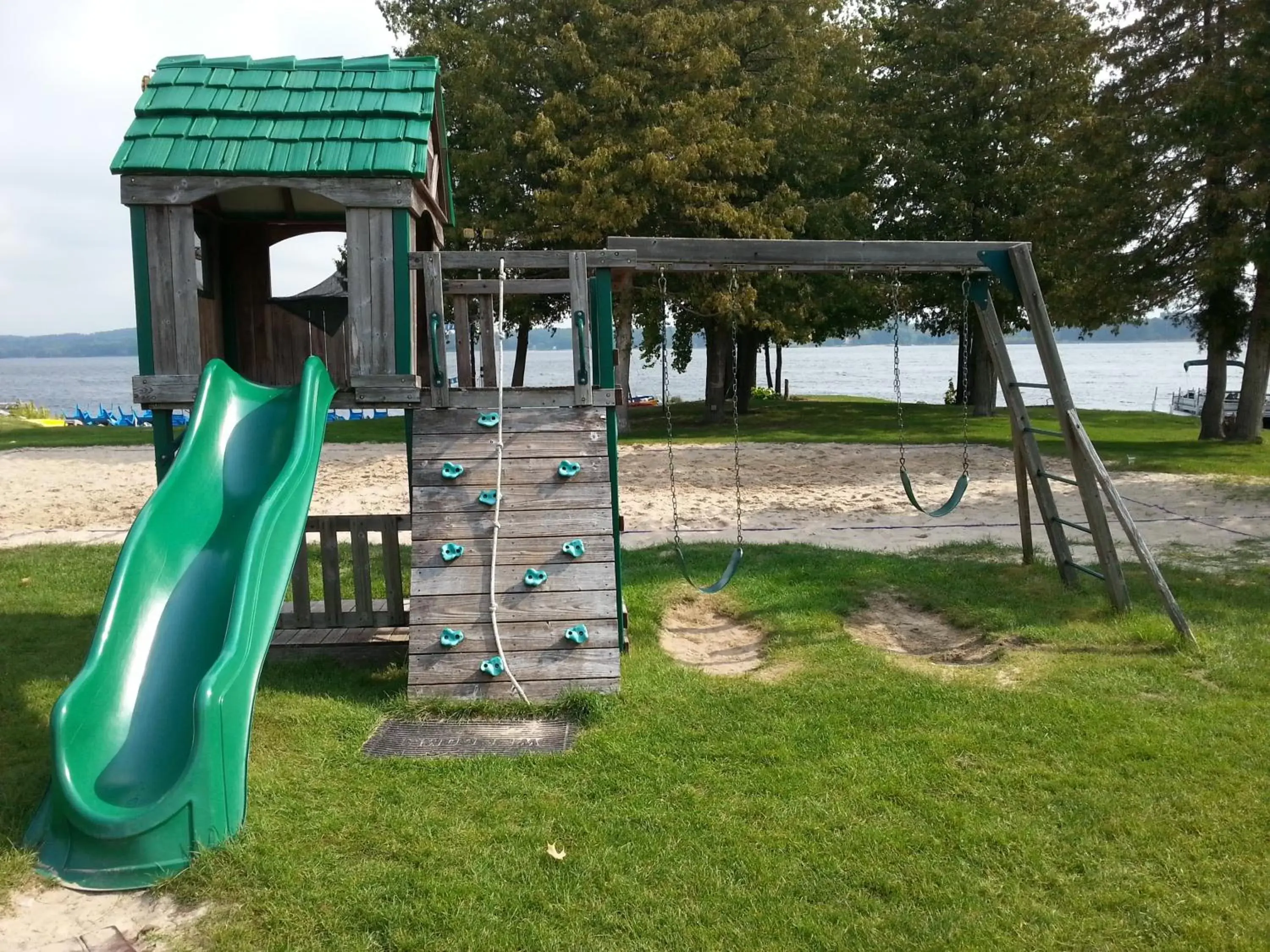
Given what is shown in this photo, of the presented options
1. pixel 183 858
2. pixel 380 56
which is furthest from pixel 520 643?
pixel 380 56

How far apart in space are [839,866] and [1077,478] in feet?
16.1

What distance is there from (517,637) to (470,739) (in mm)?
813

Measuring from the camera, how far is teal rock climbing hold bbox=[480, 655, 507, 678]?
6.07 m

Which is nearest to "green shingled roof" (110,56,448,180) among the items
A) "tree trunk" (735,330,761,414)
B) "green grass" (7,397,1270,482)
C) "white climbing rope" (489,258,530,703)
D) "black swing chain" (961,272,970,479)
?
"white climbing rope" (489,258,530,703)

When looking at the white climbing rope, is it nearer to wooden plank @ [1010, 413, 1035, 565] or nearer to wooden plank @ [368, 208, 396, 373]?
wooden plank @ [368, 208, 396, 373]

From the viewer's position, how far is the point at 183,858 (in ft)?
13.7

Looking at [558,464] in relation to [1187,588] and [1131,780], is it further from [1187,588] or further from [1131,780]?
[1187,588]

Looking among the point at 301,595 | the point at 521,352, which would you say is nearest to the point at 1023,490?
the point at 301,595

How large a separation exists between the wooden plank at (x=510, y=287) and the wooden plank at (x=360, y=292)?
53cm

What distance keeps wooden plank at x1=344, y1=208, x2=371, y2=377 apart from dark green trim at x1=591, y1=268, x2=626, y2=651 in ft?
4.74

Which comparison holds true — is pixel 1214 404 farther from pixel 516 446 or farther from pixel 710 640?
pixel 516 446

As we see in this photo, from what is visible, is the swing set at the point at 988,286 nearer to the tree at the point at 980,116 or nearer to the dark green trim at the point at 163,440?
the dark green trim at the point at 163,440

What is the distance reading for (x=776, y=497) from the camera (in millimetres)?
14352

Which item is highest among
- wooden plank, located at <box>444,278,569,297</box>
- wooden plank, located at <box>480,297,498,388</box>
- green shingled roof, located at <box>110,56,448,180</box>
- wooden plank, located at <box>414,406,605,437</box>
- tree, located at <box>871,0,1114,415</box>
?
tree, located at <box>871,0,1114,415</box>
